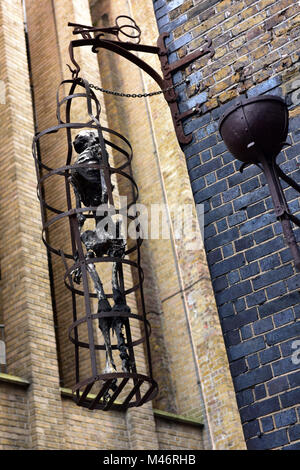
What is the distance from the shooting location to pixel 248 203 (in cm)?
577

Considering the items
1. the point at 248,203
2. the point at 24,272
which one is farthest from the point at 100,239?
the point at 24,272

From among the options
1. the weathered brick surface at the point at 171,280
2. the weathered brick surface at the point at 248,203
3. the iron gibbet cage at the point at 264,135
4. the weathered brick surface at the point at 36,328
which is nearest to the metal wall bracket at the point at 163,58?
the weathered brick surface at the point at 248,203

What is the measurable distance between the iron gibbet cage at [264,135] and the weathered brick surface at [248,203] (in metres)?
0.96

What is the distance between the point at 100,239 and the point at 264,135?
4.74 feet

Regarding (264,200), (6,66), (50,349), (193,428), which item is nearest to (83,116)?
(6,66)

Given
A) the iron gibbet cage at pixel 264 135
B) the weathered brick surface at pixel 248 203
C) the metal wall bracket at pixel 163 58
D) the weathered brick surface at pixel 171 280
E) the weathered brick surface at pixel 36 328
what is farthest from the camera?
the weathered brick surface at pixel 171 280

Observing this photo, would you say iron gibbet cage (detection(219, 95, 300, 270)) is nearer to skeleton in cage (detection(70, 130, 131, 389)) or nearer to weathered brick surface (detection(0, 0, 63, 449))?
skeleton in cage (detection(70, 130, 131, 389))

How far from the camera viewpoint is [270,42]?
6047 mm

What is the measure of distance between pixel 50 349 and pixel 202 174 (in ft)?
21.3

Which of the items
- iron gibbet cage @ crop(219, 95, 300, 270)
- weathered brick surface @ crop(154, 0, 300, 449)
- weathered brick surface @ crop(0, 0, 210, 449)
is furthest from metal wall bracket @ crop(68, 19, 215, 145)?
weathered brick surface @ crop(0, 0, 210, 449)

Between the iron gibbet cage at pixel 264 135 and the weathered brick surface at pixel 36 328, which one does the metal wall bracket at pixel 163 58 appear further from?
the weathered brick surface at pixel 36 328

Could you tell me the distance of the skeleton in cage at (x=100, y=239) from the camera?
5258 millimetres
